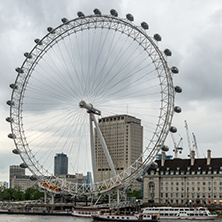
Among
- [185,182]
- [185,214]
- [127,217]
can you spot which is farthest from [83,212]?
[185,182]

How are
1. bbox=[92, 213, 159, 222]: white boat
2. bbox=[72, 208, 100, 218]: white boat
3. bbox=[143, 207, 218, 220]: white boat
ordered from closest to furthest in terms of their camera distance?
bbox=[92, 213, 159, 222]: white boat
bbox=[143, 207, 218, 220]: white boat
bbox=[72, 208, 100, 218]: white boat

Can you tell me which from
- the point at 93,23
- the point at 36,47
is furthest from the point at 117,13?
the point at 36,47

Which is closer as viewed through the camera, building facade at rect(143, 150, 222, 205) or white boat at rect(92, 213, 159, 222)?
white boat at rect(92, 213, 159, 222)

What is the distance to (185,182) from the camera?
12144 cm

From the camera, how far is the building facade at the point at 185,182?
4638 inches

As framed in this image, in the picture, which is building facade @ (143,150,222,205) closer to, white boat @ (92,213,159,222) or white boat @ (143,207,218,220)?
white boat @ (143,207,218,220)

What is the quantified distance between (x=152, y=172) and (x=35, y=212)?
3776 centimetres

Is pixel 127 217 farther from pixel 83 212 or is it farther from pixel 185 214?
pixel 83 212

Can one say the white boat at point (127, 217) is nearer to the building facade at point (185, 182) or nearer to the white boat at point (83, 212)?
the white boat at point (83, 212)

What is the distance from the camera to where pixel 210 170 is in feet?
390

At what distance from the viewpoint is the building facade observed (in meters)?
118

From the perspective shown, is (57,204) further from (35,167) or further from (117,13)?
(117,13)

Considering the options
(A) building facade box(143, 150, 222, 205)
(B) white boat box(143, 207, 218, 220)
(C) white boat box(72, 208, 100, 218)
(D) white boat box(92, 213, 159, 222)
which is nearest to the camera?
(D) white boat box(92, 213, 159, 222)

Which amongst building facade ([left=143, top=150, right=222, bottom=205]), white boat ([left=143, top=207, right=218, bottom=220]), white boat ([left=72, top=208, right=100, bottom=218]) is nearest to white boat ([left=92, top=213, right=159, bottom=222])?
white boat ([left=143, top=207, right=218, bottom=220])
